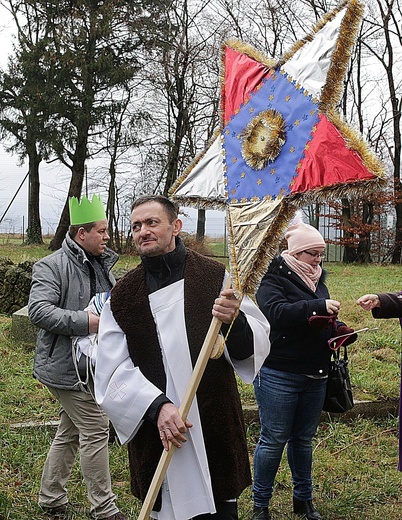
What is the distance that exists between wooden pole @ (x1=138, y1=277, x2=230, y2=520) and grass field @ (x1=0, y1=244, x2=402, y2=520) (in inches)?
53.5

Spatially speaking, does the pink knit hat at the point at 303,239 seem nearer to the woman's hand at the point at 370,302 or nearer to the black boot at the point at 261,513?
the woman's hand at the point at 370,302

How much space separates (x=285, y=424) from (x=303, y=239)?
3.61ft

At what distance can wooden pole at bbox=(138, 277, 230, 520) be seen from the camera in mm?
2688

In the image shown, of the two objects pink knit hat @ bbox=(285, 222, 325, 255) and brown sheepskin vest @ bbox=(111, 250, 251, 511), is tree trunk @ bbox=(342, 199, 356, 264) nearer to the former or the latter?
pink knit hat @ bbox=(285, 222, 325, 255)

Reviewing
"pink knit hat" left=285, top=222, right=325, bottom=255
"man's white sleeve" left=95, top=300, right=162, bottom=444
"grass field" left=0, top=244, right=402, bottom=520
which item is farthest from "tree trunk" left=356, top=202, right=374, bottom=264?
"man's white sleeve" left=95, top=300, right=162, bottom=444

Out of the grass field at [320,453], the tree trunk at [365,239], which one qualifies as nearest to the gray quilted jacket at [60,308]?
the grass field at [320,453]

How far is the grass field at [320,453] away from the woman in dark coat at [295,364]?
0.30m

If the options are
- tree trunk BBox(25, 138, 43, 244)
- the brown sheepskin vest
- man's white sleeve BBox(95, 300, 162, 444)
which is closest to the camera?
man's white sleeve BBox(95, 300, 162, 444)

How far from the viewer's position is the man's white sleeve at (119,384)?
2805 mm

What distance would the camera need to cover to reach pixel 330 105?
8.55 feet

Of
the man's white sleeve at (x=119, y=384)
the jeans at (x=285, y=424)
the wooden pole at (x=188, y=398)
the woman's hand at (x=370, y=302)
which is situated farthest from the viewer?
the jeans at (x=285, y=424)

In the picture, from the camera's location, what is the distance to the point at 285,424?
3.78 meters

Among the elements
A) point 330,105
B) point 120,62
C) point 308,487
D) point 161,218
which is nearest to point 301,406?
point 308,487

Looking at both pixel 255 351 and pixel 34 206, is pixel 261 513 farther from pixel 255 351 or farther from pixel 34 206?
pixel 34 206
